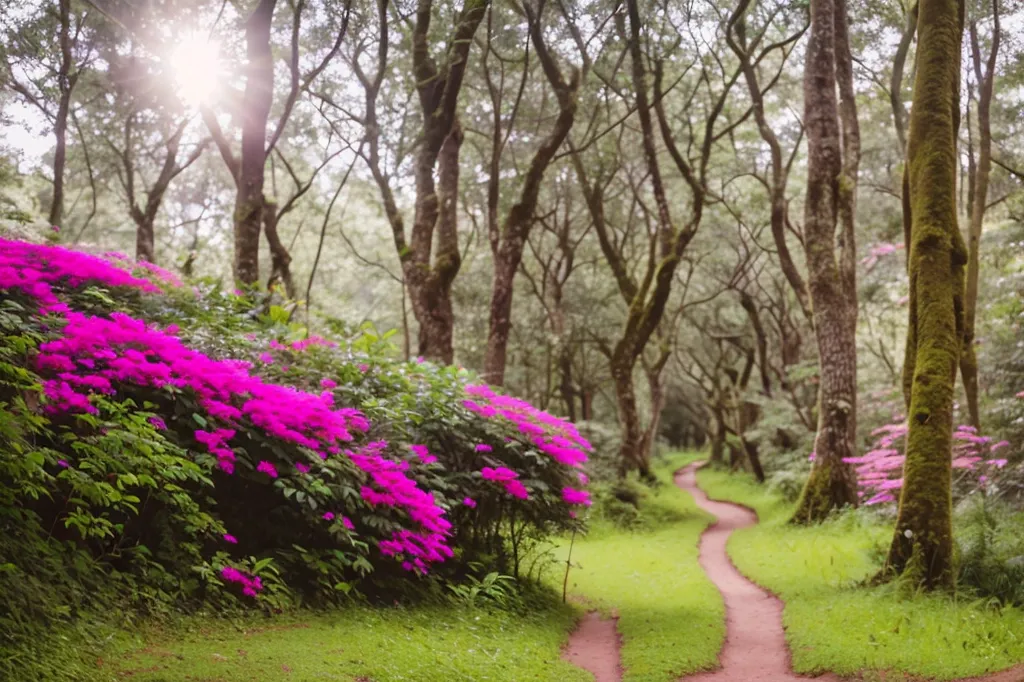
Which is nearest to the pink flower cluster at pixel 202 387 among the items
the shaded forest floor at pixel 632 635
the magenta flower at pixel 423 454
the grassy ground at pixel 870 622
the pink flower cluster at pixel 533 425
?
the magenta flower at pixel 423 454

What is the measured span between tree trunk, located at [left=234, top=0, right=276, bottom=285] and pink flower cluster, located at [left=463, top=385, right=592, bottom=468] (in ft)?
13.2

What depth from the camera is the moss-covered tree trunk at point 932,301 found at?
786 cm

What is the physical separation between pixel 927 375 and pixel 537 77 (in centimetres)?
1606

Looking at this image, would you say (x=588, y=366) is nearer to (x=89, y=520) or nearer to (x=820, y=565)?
(x=820, y=565)

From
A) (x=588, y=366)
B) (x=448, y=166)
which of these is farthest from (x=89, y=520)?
(x=588, y=366)

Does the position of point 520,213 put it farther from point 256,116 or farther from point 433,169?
point 256,116

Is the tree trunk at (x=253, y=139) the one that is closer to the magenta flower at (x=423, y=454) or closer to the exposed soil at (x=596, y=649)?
the magenta flower at (x=423, y=454)

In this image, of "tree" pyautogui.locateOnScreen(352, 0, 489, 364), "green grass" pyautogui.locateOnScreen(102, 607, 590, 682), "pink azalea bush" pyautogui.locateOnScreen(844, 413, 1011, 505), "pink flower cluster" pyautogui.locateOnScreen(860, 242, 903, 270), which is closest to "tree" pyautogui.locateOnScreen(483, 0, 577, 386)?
"tree" pyautogui.locateOnScreen(352, 0, 489, 364)

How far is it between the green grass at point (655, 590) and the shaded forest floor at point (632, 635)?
3 centimetres

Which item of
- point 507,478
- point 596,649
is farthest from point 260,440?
point 596,649

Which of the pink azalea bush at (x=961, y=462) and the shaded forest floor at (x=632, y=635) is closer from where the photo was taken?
the shaded forest floor at (x=632, y=635)

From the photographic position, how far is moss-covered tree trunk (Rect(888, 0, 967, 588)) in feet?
25.8

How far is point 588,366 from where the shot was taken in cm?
3494

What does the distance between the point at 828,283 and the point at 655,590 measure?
7025 millimetres
